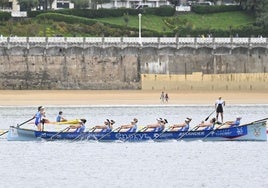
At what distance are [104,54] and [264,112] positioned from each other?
24.3 meters

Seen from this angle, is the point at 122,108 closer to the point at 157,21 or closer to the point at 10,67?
the point at 10,67

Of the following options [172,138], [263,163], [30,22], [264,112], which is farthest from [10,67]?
[263,163]

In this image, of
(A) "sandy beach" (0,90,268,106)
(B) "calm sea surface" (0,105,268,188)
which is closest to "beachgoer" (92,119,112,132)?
(B) "calm sea surface" (0,105,268,188)

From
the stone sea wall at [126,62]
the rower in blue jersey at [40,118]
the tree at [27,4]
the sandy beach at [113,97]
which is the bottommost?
the sandy beach at [113,97]

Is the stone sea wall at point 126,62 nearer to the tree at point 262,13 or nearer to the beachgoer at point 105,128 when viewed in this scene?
the tree at point 262,13

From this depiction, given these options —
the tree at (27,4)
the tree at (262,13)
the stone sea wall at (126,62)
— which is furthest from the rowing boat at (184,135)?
the tree at (27,4)

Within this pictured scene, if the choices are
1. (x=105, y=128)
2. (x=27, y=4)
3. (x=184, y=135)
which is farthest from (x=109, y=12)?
(x=184, y=135)

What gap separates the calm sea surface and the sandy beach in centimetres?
2662

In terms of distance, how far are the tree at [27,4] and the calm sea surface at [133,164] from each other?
74.4m

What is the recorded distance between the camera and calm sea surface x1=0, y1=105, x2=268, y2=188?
58.9 m

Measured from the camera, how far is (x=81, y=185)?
190ft

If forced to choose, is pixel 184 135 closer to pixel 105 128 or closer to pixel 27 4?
pixel 105 128

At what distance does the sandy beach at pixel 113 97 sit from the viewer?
103000 mm

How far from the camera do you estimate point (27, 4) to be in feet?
494
